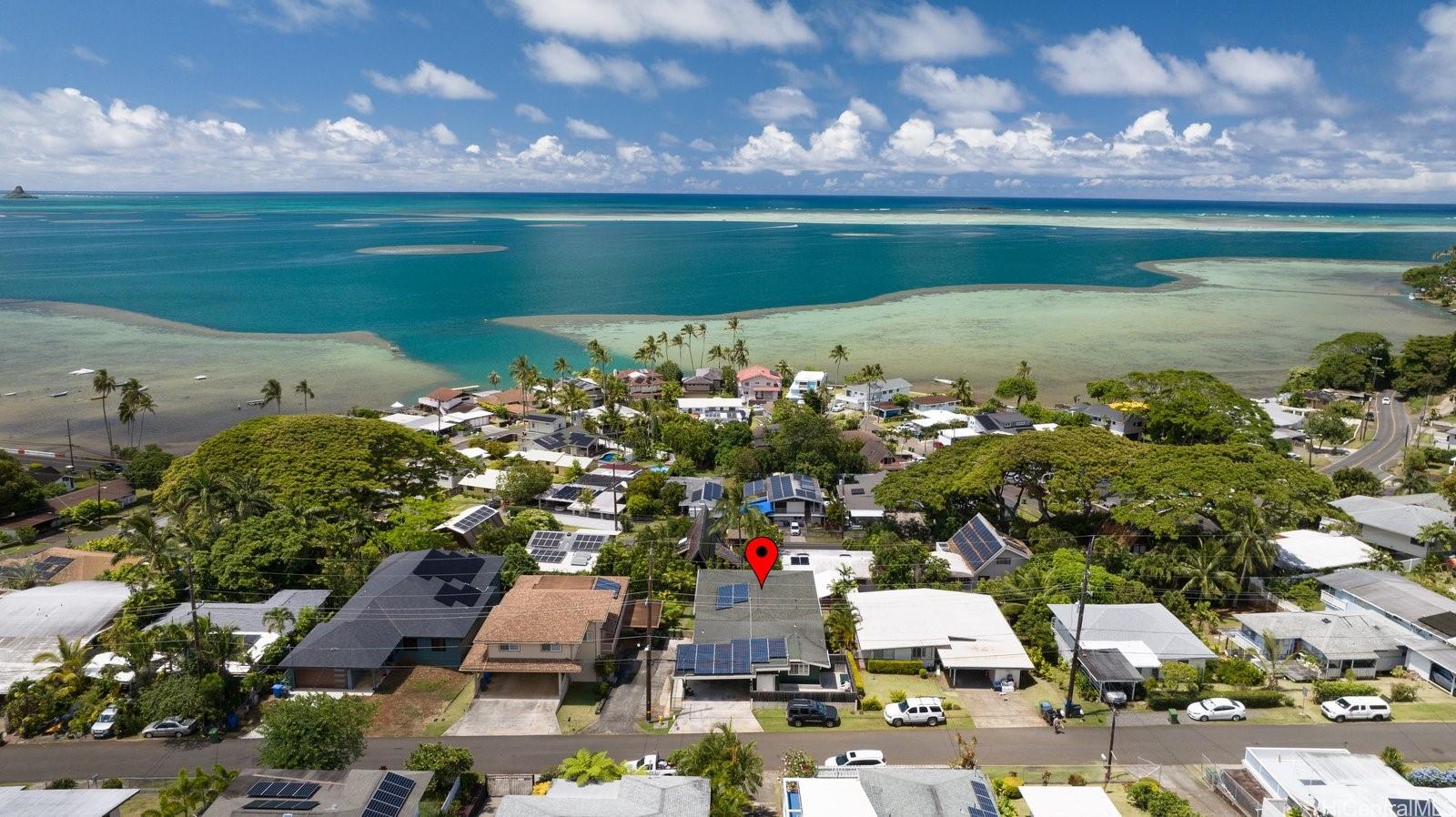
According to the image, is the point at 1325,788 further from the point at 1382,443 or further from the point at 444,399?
the point at 444,399

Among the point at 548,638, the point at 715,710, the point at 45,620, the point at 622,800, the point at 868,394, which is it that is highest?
the point at 868,394

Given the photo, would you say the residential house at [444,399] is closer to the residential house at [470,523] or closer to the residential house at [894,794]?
the residential house at [470,523]

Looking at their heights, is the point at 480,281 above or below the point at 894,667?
above

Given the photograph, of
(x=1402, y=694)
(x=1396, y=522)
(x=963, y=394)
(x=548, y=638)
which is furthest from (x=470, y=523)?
(x=1396, y=522)

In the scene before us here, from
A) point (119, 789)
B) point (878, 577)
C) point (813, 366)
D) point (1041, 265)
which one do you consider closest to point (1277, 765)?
point (878, 577)

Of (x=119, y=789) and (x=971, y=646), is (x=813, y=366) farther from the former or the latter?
(x=119, y=789)

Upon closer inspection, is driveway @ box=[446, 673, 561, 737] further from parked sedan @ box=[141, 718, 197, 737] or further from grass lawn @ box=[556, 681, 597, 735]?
parked sedan @ box=[141, 718, 197, 737]

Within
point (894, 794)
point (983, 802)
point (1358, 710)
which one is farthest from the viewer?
point (1358, 710)

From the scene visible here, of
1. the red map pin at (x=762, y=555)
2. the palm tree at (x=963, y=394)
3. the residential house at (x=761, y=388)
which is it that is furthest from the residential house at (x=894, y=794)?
the residential house at (x=761, y=388)
